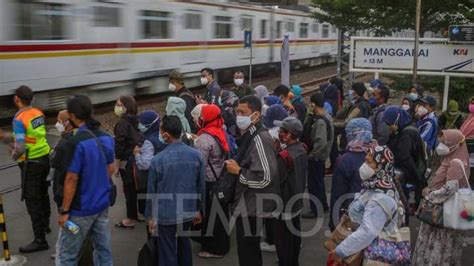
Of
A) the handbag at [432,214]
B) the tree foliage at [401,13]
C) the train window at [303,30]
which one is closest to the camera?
the handbag at [432,214]

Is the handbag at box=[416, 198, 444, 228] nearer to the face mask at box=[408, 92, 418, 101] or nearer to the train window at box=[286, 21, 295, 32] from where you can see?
the face mask at box=[408, 92, 418, 101]

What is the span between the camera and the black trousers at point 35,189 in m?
5.70

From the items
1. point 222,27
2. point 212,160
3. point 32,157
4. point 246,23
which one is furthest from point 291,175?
point 246,23

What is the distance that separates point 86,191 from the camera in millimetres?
4453

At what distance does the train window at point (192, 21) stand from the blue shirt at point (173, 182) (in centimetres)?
1338

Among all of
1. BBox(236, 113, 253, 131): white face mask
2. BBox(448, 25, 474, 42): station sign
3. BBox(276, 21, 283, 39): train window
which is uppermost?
BBox(276, 21, 283, 39): train window

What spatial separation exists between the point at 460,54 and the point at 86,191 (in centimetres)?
906

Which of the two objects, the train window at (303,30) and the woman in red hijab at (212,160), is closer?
the woman in red hijab at (212,160)

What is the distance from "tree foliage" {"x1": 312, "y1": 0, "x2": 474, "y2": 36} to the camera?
12.4 metres

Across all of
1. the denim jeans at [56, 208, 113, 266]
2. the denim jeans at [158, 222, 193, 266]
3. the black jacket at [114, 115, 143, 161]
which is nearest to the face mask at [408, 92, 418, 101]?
the black jacket at [114, 115, 143, 161]

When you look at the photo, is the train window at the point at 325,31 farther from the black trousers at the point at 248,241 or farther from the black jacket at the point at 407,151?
the black trousers at the point at 248,241

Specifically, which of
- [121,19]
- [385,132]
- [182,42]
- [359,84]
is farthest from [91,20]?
[385,132]

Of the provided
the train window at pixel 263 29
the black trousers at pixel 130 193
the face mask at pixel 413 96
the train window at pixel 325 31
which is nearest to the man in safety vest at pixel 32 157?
the black trousers at pixel 130 193

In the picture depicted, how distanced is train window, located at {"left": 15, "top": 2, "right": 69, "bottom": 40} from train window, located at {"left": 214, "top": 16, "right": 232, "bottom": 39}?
812cm
